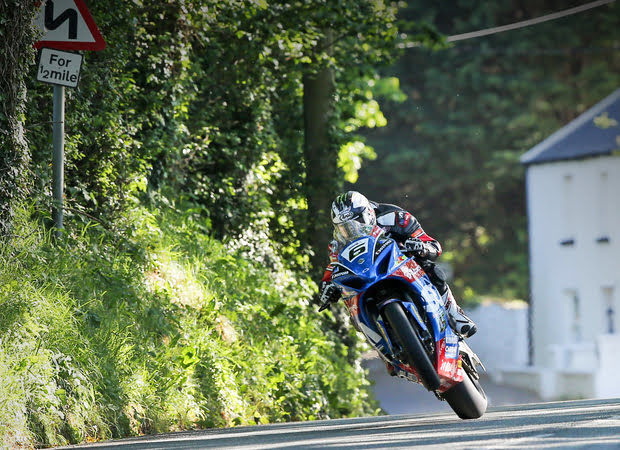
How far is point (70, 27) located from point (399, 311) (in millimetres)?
3939

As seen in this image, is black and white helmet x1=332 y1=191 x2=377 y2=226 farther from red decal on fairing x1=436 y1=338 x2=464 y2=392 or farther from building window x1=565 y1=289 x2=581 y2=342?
building window x1=565 y1=289 x2=581 y2=342

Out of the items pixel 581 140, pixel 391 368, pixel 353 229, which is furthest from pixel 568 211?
pixel 353 229

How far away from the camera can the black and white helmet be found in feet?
31.1

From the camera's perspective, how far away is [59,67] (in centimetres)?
1068

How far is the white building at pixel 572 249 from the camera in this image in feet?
125

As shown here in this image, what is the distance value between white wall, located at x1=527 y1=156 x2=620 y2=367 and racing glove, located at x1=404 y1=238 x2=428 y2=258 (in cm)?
2882

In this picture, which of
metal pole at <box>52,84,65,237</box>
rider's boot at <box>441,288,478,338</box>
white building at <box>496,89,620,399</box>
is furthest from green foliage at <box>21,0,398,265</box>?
white building at <box>496,89,620,399</box>

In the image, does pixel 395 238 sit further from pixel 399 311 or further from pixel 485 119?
pixel 485 119

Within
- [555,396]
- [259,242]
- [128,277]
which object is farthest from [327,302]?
[555,396]

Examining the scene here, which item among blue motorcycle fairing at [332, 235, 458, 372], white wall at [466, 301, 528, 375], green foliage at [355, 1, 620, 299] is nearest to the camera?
blue motorcycle fairing at [332, 235, 458, 372]

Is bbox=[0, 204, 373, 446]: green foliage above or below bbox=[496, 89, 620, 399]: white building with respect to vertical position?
below

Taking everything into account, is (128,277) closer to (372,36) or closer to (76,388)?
(76,388)

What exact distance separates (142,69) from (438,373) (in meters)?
5.90

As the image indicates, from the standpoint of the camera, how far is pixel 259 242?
15.7m
